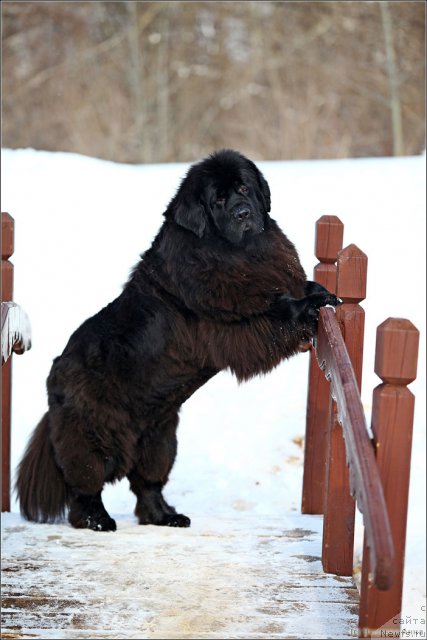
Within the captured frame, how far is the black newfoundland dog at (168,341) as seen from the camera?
3.23 metres

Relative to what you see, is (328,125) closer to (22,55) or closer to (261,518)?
(22,55)

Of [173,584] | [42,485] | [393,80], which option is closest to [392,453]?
[173,584]

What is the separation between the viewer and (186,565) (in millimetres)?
3061

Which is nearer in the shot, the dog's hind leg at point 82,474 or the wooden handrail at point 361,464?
the wooden handrail at point 361,464

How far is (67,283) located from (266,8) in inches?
302

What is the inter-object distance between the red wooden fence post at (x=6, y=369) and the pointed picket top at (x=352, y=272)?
5.55 ft

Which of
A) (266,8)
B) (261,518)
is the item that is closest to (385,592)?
(261,518)

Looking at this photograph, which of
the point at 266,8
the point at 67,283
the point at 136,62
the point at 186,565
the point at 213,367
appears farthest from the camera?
the point at 266,8

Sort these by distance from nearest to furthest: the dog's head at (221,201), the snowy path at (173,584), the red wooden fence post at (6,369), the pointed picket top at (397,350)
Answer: the pointed picket top at (397,350), the snowy path at (173,584), the dog's head at (221,201), the red wooden fence post at (6,369)

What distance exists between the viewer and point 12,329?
10.9 ft

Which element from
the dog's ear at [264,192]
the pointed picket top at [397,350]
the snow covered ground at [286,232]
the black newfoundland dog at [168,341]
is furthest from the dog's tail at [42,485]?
the pointed picket top at [397,350]

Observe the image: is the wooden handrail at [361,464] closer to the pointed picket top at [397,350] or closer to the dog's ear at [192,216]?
the pointed picket top at [397,350]

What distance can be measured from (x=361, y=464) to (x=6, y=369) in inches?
94.1

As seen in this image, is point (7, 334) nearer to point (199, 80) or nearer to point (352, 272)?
point (352, 272)
